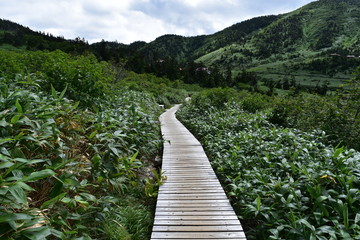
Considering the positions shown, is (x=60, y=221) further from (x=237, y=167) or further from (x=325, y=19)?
→ (x=325, y=19)

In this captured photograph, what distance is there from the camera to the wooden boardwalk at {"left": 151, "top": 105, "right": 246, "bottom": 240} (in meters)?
2.66

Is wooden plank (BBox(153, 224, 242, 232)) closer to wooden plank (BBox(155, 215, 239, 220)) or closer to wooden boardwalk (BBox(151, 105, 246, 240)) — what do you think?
wooden boardwalk (BBox(151, 105, 246, 240))

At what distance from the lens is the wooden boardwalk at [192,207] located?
8.73ft

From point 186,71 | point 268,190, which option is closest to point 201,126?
point 268,190

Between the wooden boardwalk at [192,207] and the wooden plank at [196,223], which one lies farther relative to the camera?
the wooden plank at [196,223]

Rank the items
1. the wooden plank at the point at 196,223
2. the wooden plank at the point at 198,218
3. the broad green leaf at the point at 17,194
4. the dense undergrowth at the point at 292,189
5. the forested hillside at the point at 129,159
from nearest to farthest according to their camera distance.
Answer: the broad green leaf at the point at 17,194 → the forested hillside at the point at 129,159 → the dense undergrowth at the point at 292,189 → the wooden plank at the point at 196,223 → the wooden plank at the point at 198,218

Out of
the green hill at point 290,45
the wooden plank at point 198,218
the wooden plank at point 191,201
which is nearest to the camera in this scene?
the wooden plank at point 198,218

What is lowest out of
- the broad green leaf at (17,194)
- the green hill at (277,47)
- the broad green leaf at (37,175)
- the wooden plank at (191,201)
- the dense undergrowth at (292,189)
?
the wooden plank at (191,201)

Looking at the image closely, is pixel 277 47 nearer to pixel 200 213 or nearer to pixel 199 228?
pixel 200 213

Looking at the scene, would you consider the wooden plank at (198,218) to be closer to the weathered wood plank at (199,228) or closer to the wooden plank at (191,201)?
the weathered wood plank at (199,228)

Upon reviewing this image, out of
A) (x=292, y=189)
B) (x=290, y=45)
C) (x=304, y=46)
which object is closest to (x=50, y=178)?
(x=292, y=189)

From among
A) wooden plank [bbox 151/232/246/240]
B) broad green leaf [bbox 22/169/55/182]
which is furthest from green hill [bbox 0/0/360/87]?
broad green leaf [bbox 22/169/55/182]

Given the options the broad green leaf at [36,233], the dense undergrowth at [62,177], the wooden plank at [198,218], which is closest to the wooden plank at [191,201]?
the dense undergrowth at [62,177]

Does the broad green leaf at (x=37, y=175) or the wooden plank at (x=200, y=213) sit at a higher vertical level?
the broad green leaf at (x=37, y=175)
